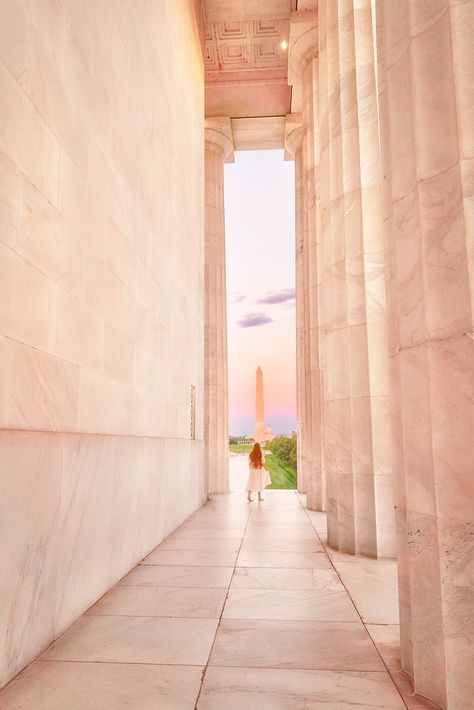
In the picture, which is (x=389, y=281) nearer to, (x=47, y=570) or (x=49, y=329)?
(x=49, y=329)

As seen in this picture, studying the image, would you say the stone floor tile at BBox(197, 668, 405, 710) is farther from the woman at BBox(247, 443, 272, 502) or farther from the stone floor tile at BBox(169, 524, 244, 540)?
the woman at BBox(247, 443, 272, 502)

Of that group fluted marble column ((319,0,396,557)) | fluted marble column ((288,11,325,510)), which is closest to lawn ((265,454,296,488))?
fluted marble column ((288,11,325,510))

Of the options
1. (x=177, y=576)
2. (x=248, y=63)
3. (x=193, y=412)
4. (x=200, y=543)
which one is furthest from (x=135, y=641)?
(x=248, y=63)

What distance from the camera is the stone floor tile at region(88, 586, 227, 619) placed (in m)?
6.04

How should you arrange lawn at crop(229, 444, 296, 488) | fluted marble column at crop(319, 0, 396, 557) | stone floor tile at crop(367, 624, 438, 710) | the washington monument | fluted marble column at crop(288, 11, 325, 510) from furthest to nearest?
1. the washington monument
2. lawn at crop(229, 444, 296, 488)
3. fluted marble column at crop(288, 11, 325, 510)
4. fluted marble column at crop(319, 0, 396, 557)
5. stone floor tile at crop(367, 624, 438, 710)

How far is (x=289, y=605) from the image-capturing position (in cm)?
629

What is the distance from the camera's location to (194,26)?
1697 centimetres

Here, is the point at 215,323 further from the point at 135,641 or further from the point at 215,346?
the point at 135,641

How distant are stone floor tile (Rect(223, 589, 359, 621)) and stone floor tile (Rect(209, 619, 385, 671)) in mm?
203

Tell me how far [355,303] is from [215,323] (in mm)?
11585

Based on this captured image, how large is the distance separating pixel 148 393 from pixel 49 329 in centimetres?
437

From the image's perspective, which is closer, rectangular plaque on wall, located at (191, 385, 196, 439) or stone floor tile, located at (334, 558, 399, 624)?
stone floor tile, located at (334, 558, 399, 624)

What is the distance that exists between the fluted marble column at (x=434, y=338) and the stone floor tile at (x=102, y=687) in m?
2.00

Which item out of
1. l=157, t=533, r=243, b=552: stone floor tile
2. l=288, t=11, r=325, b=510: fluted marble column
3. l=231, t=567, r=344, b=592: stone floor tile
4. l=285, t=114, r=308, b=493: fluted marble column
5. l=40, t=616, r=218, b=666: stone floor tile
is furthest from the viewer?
l=285, t=114, r=308, b=493: fluted marble column
